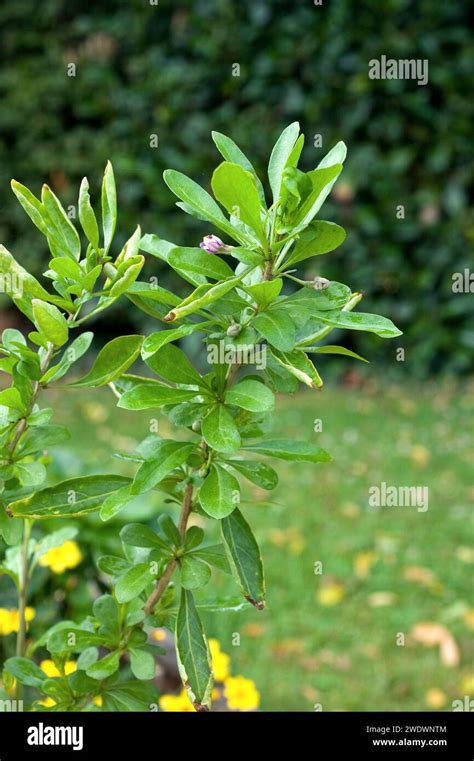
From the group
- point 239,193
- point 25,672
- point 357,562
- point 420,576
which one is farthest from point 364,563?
point 239,193

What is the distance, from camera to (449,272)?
5266 mm

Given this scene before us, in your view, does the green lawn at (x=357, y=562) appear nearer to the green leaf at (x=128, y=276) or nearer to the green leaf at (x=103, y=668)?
the green leaf at (x=103, y=668)

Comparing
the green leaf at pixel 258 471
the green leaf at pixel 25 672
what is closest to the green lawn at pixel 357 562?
the green leaf at pixel 25 672

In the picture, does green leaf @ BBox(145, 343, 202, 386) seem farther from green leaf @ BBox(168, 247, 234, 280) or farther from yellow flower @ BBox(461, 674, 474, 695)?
yellow flower @ BBox(461, 674, 474, 695)

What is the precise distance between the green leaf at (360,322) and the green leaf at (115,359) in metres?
0.20

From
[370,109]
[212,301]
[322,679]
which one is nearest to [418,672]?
[322,679]

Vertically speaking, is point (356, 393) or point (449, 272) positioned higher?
point (449, 272)

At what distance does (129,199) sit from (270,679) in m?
3.70

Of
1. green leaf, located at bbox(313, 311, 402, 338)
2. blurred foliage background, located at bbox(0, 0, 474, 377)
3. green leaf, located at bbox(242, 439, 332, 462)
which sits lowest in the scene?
green leaf, located at bbox(242, 439, 332, 462)

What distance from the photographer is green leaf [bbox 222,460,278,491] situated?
103cm

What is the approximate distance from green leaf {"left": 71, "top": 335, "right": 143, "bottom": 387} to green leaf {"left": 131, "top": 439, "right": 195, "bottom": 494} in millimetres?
94

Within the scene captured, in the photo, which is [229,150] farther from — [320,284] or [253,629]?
[253,629]

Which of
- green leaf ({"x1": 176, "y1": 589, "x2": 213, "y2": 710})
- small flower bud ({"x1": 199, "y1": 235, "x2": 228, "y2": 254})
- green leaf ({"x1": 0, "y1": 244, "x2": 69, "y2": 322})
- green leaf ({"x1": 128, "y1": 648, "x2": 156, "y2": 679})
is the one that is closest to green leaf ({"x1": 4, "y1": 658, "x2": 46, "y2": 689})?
green leaf ({"x1": 128, "y1": 648, "x2": 156, "y2": 679})
